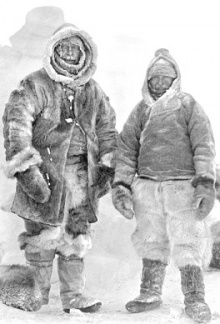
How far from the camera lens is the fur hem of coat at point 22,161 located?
8.68 ft

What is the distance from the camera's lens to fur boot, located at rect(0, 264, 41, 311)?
8.32ft

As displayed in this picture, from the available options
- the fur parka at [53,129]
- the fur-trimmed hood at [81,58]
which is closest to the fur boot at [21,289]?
the fur parka at [53,129]

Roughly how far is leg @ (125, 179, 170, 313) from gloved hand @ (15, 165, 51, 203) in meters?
0.56

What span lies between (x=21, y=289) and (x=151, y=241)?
30.8 inches

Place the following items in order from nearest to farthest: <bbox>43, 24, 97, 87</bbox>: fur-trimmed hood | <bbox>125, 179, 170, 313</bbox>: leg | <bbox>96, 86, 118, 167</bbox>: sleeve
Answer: <bbox>125, 179, 170, 313</bbox>: leg, <bbox>43, 24, 97, 87</bbox>: fur-trimmed hood, <bbox>96, 86, 118, 167</bbox>: sleeve

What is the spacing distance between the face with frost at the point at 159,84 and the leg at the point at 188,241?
0.59 metres

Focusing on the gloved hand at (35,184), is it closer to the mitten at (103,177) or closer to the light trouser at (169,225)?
the mitten at (103,177)

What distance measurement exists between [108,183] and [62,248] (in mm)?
508

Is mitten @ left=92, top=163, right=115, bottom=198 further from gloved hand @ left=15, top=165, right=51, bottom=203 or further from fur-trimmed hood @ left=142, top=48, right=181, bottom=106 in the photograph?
fur-trimmed hood @ left=142, top=48, right=181, bottom=106

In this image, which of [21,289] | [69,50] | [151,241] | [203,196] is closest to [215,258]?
[151,241]

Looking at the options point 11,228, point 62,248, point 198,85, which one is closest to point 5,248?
point 11,228

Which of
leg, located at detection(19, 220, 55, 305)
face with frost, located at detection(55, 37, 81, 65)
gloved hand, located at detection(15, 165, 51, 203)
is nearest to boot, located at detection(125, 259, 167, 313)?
leg, located at detection(19, 220, 55, 305)

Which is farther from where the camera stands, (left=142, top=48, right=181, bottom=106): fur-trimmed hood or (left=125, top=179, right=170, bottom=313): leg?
(left=142, top=48, right=181, bottom=106): fur-trimmed hood

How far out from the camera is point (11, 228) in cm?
538
